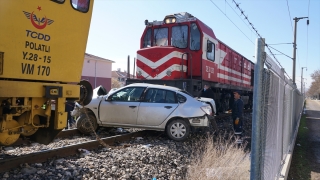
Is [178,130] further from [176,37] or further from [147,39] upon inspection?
[147,39]

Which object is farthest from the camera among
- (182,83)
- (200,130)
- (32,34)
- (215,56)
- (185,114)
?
(215,56)

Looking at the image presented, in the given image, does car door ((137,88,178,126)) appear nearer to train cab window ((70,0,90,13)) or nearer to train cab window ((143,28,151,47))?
train cab window ((70,0,90,13))

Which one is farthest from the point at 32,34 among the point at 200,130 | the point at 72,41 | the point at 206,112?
the point at 200,130

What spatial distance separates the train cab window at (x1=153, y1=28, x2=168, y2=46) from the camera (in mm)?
12719

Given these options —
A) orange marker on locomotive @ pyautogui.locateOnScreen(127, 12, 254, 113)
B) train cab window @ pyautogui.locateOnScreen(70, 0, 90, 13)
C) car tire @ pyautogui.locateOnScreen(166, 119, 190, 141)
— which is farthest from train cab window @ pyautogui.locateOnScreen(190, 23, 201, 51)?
train cab window @ pyautogui.locateOnScreen(70, 0, 90, 13)

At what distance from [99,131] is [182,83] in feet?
12.2

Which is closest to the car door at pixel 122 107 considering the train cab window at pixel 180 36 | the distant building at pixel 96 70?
the train cab window at pixel 180 36

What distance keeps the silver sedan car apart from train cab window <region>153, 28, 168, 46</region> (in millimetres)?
4492

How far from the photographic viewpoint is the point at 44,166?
5117mm

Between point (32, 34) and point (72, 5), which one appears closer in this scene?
point (32, 34)

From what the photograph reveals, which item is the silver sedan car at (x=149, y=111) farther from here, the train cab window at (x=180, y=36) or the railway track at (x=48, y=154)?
the train cab window at (x=180, y=36)

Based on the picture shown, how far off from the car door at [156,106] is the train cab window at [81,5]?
365 centimetres

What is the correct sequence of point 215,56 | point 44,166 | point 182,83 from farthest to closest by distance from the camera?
1. point 215,56
2. point 182,83
3. point 44,166

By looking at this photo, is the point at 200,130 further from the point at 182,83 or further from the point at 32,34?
the point at 32,34
